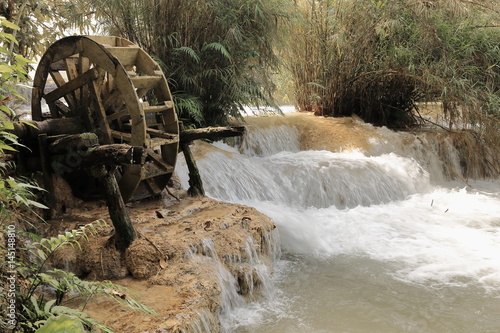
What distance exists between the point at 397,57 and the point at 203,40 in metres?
3.79

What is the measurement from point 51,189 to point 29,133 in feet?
1.66

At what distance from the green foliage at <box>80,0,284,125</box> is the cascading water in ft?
2.57

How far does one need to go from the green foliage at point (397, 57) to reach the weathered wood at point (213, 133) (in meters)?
4.21

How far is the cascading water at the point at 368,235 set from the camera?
11.1 feet

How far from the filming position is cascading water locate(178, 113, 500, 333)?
11.1 feet

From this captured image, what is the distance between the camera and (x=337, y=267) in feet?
14.2

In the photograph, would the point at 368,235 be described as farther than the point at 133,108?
Yes

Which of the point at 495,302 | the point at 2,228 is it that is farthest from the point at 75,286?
the point at 495,302

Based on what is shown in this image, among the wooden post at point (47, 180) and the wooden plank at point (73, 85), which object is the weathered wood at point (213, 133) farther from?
the wooden post at point (47, 180)

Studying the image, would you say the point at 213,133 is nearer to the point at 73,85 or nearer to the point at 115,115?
the point at 115,115

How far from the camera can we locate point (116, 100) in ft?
15.1

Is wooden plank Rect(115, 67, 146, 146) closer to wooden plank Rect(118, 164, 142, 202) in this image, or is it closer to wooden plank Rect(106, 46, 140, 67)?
wooden plank Rect(118, 164, 142, 202)

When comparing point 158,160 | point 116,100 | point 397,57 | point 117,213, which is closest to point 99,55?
point 116,100

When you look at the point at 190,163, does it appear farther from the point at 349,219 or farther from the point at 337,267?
the point at 349,219
